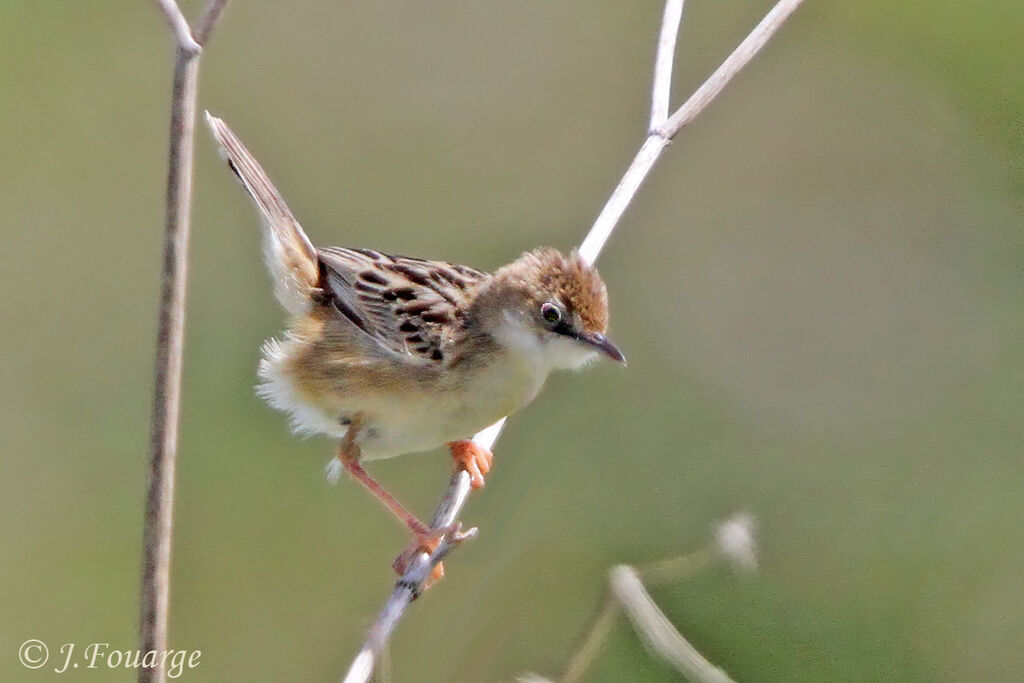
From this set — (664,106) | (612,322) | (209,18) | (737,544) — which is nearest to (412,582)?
(737,544)

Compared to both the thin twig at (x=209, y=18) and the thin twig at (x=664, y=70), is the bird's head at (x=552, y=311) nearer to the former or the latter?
the thin twig at (x=664, y=70)

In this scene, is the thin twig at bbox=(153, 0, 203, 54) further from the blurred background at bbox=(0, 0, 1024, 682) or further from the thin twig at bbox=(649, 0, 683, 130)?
the blurred background at bbox=(0, 0, 1024, 682)

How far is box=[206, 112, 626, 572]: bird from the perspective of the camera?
3.47m

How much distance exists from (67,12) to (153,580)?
509 centimetres

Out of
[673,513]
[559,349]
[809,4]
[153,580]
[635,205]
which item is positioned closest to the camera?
[153,580]

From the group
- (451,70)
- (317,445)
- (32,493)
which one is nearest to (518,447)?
(317,445)

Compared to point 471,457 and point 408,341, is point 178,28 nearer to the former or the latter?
point 408,341

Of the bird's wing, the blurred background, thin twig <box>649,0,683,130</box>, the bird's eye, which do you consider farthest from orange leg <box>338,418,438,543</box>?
thin twig <box>649,0,683,130</box>

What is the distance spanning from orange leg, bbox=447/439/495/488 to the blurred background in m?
0.44

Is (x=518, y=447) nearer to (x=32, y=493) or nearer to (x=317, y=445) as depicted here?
(x=317, y=445)

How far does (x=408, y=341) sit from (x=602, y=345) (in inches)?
24.2

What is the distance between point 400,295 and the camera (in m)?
3.75

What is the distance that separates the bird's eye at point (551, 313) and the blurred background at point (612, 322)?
0.96 meters

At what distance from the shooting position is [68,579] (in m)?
5.32
